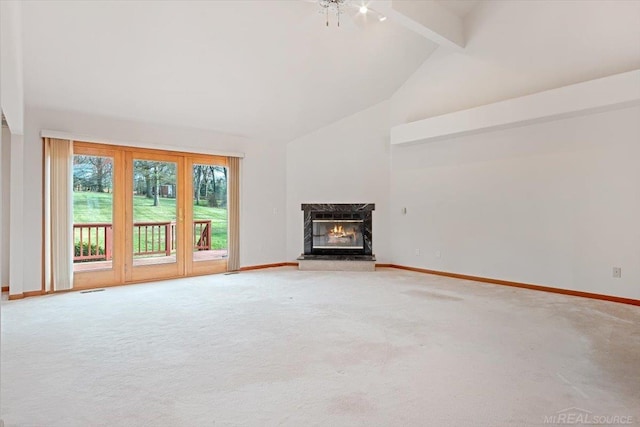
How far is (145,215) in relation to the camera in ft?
19.7

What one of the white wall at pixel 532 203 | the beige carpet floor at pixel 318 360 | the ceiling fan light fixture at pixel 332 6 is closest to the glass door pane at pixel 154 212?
the beige carpet floor at pixel 318 360

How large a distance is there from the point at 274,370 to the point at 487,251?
441 cm

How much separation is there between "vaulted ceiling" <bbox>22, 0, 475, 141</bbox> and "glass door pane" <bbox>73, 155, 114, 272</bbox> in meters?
0.81

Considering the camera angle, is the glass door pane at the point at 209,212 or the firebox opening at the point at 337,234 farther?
the firebox opening at the point at 337,234

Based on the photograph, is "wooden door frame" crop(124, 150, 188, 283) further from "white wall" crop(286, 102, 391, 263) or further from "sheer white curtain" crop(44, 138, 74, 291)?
"white wall" crop(286, 102, 391, 263)

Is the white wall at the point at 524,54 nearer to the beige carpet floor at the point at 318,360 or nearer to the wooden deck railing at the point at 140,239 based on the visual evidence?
the beige carpet floor at the point at 318,360

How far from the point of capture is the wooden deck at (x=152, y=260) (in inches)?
218

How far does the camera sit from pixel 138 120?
226 inches

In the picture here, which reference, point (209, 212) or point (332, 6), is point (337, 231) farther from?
point (332, 6)

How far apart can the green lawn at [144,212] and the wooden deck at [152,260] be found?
16 centimetres

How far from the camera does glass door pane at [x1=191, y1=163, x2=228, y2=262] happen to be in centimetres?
656

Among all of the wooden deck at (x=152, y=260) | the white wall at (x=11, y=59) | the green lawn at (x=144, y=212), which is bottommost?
the wooden deck at (x=152, y=260)

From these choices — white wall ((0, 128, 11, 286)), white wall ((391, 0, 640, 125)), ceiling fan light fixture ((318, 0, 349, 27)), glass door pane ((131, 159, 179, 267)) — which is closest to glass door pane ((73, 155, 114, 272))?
glass door pane ((131, 159, 179, 267))

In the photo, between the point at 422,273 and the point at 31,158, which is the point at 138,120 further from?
the point at 422,273
